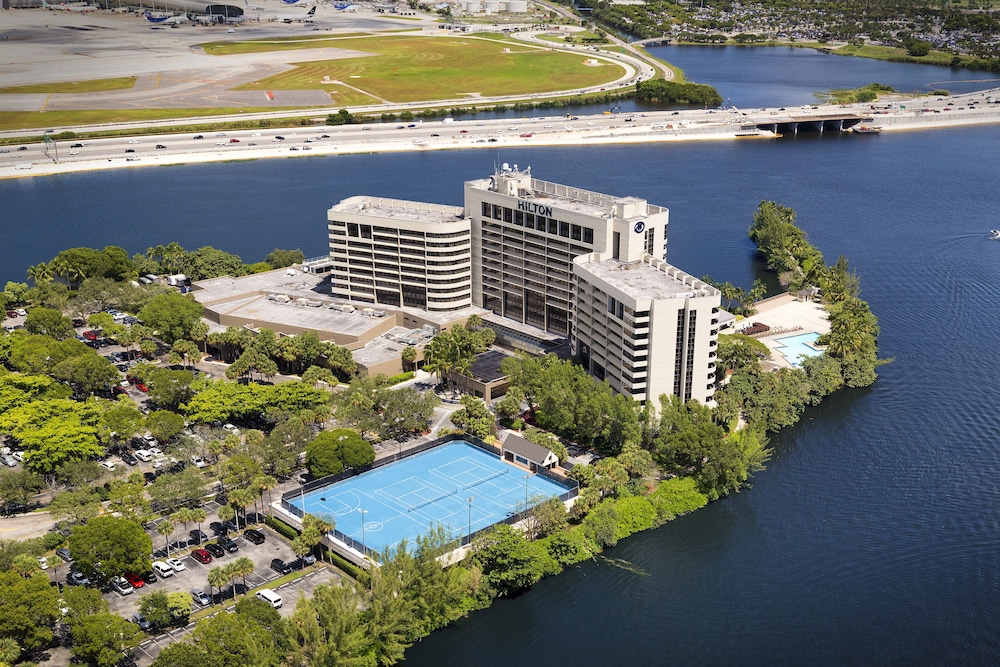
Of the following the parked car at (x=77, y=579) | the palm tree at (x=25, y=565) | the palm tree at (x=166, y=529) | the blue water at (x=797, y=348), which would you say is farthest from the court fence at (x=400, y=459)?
the blue water at (x=797, y=348)

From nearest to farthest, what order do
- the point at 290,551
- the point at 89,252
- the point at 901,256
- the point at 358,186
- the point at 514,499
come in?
the point at 290,551 → the point at 514,499 → the point at 89,252 → the point at 901,256 → the point at 358,186

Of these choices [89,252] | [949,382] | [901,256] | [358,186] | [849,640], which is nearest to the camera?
[849,640]

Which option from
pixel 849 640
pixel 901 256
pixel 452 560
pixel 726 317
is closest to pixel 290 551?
pixel 452 560

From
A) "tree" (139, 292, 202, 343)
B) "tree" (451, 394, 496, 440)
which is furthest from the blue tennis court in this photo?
"tree" (139, 292, 202, 343)

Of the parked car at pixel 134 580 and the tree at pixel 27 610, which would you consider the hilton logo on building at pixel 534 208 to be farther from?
the tree at pixel 27 610

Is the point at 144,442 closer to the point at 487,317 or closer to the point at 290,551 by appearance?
the point at 290,551

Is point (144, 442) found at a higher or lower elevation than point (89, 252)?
lower

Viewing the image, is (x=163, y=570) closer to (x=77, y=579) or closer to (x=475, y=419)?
(x=77, y=579)

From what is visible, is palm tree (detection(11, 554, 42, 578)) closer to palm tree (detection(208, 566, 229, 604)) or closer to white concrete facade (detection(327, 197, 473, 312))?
palm tree (detection(208, 566, 229, 604))
